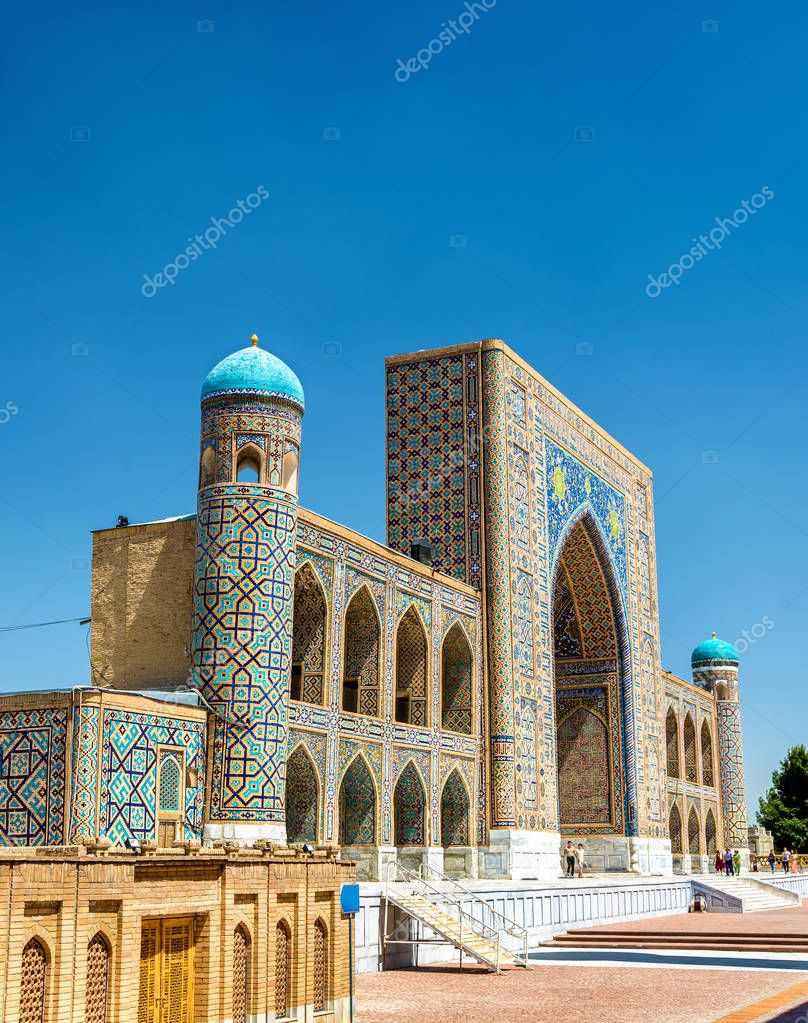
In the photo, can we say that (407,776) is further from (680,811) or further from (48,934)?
(680,811)

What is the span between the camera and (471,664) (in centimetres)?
2053

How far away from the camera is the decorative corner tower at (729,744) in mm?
35438

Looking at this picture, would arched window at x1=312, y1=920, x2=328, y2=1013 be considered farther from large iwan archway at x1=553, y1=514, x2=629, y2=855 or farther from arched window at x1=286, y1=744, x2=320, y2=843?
large iwan archway at x1=553, y1=514, x2=629, y2=855

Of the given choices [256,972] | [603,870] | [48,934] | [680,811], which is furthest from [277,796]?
[680,811]

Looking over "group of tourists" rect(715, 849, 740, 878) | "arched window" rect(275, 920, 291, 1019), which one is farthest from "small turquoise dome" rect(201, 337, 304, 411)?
"group of tourists" rect(715, 849, 740, 878)

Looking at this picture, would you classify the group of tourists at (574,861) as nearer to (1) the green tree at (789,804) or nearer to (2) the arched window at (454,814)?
A: (2) the arched window at (454,814)

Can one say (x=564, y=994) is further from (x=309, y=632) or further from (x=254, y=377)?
(x=254, y=377)

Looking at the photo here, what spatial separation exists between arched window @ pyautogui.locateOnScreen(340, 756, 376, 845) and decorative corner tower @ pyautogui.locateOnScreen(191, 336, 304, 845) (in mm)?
3109

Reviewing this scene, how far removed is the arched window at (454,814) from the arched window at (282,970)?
11.1 metres

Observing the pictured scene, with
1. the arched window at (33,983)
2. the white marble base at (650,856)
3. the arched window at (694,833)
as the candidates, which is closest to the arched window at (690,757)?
the arched window at (694,833)

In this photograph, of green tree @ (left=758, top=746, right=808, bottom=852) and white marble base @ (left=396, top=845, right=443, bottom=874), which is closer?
white marble base @ (left=396, top=845, right=443, bottom=874)

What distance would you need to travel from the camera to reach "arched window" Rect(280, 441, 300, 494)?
15.2 m

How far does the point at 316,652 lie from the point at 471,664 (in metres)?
4.56

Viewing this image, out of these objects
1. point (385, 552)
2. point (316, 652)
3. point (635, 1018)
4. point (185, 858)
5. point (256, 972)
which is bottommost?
point (635, 1018)
